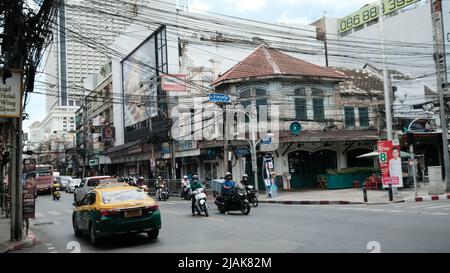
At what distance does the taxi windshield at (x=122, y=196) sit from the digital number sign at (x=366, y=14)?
143ft

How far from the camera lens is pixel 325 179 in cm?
3316

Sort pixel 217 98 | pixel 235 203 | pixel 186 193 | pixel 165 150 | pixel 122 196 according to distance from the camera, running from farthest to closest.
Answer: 1. pixel 165 150
2. pixel 186 193
3. pixel 217 98
4. pixel 235 203
5. pixel 122 196

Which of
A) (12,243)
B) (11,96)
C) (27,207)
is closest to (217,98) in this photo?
(27,207)

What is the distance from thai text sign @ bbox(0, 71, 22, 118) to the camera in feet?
39.9

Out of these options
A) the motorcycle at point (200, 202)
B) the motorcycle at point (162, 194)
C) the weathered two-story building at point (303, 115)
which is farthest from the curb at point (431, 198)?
the motorcycle at point (162, 194)

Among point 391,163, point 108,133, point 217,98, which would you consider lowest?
point 391,163

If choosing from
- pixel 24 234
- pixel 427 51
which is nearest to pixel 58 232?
pixel 24 234

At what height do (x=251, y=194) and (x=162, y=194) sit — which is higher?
(x=251, y=194)

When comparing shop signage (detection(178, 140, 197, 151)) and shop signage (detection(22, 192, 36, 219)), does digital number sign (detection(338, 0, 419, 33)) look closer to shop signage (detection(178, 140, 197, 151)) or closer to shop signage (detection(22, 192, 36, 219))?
shop signage (detection(178, 140, 197, 151))

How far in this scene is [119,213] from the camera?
1108 centimetres

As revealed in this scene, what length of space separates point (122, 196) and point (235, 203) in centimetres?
699

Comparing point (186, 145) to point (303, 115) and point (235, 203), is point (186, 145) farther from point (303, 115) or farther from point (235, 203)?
point (235, 203)

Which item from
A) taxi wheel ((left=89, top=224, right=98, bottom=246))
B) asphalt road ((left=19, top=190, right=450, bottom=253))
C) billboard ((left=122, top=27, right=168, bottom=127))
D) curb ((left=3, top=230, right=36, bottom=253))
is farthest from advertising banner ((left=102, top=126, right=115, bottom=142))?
taxi wheel ((left=89, top=224, right=98, bottom=246))
